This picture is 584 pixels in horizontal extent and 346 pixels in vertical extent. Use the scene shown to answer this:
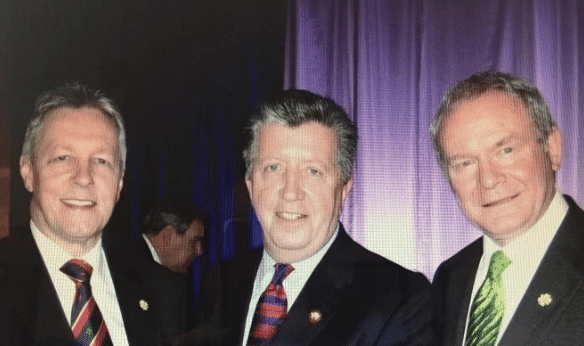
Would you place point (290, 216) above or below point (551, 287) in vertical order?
above

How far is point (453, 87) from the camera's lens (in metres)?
2.61

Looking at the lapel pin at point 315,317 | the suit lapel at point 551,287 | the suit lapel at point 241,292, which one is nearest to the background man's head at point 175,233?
the suit lapel at point 241,292

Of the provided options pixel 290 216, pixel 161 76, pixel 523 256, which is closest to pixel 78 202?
pixel 161 76

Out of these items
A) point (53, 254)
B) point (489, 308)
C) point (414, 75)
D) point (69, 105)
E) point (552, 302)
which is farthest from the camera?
point (414, 75)

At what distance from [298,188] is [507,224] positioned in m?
0.79

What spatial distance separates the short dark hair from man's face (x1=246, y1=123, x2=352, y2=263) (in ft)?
0.95

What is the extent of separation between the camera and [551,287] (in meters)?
2.18

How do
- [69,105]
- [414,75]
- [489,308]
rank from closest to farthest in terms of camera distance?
1. [489,308]
2. [69,105]
3. [414,75]

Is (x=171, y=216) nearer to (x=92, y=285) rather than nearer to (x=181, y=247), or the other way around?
(x=181, y=247)

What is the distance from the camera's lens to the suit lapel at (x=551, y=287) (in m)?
2.15

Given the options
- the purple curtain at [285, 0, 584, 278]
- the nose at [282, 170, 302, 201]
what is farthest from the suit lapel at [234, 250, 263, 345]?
the purple curtain at [285, 0, 584, 278]

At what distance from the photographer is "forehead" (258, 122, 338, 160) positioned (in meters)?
2.45

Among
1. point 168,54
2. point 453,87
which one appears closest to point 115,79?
point 168,54

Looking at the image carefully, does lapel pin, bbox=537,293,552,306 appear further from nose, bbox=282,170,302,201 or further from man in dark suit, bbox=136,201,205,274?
man in dark suit, bbox=136,201,205,274
